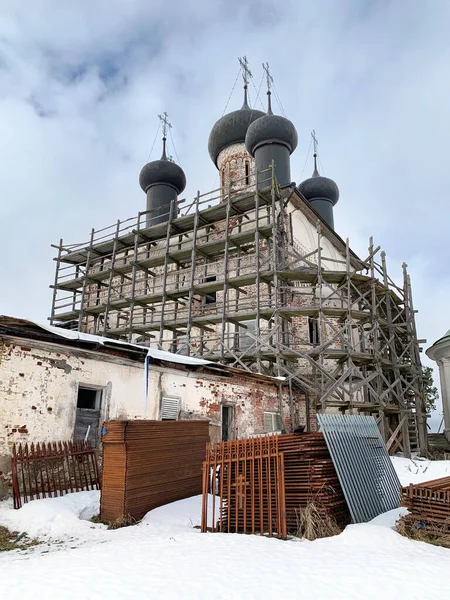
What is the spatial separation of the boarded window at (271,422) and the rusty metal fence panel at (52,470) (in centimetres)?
639

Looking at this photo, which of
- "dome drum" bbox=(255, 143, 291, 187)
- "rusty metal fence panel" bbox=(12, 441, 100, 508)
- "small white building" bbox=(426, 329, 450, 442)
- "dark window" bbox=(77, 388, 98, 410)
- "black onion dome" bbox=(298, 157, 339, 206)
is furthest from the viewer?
"black onion dome" bbox=(298, 157, 339, 206)

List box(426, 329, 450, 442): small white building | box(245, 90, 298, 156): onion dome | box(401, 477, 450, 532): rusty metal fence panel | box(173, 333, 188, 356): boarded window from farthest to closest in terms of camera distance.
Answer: box(245, 90, 298, 156): onion dome → box(426, 329, 450, 442): small white building → box(173, 333, 188, 356): boarded window → box(401, 477, 450, 532): rusty metal fence panel

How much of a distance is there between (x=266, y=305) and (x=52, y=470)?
1180 cm

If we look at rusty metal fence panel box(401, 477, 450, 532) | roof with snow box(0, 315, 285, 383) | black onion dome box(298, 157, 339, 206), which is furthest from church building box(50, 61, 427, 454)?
rusty metal fence panel box(401, 477, 450, 532)

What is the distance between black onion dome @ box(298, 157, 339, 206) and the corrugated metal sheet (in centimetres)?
2264

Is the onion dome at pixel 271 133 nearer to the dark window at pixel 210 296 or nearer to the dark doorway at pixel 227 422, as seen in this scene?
the dark window at pixel 210 296

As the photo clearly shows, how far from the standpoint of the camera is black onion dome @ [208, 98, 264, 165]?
26.4 meters

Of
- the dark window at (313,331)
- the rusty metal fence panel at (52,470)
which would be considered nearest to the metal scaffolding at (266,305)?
the dark window at (313,331)

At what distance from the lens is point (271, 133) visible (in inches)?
905

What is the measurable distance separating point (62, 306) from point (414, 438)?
18228mm

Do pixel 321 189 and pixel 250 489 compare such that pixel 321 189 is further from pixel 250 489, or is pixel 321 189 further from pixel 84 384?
pixel 250 489

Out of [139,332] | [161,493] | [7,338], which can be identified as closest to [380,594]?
[161,493]

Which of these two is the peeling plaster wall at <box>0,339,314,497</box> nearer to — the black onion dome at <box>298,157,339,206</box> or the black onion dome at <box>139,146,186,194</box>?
the black onion dome at <box>139,146,186,194</box>

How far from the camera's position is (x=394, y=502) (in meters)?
8.14
